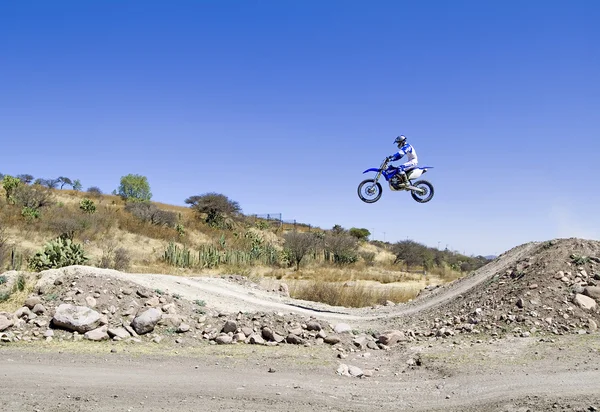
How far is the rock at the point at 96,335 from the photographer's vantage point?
10.8m

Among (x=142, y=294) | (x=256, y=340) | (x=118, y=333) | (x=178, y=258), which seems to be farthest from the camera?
(x=178, y=258)

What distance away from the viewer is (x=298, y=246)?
36.6 m

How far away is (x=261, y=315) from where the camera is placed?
516 inches

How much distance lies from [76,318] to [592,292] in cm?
1314

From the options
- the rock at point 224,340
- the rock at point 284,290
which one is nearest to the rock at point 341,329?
the rock at point 224,340

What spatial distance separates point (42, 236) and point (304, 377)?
2465cm

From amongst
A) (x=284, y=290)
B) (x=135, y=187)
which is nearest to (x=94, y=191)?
(x=135, y=187)

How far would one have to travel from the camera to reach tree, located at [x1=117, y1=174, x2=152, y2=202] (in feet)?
237

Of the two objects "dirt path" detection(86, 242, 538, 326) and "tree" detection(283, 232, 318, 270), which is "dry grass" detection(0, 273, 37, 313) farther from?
"tree" detection(283, 232, 318, 270)

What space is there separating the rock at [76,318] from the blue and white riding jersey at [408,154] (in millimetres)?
8247

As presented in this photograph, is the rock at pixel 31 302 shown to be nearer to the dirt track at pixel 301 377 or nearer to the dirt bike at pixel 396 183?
the dirt track at pixel 301 377

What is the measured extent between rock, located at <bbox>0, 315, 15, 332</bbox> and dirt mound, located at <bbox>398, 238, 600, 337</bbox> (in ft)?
33.2

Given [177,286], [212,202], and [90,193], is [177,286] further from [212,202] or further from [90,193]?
[90,193]

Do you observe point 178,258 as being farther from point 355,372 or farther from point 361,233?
point 361,233
